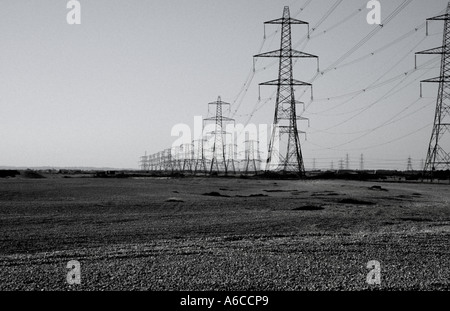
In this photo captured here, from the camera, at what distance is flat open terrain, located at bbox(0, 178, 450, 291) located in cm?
1141

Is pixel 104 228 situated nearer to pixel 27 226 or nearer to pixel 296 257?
pixel 27 226

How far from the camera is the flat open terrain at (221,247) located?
11.4m

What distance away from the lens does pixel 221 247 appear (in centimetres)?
1597

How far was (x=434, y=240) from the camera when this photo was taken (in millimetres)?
17016

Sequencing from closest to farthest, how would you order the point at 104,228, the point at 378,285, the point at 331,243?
the point at 378,285 → the point at 331,243 → the point at 104,228
